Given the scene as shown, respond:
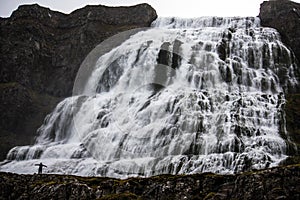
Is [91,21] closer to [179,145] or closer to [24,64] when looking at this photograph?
[24,64]

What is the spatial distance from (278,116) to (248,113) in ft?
7.08

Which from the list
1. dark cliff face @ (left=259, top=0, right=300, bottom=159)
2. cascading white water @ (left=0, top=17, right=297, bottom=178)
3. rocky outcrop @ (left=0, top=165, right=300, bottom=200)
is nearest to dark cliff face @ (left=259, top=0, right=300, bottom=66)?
dark cliff face @ (left=259, top=0, right=300, bottom=159)

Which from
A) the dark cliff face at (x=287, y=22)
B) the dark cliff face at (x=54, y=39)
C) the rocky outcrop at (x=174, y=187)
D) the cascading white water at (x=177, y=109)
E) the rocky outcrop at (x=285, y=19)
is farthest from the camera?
the dark cliff face at (x=54, y=39)

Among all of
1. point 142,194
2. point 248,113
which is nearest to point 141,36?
point 248,113

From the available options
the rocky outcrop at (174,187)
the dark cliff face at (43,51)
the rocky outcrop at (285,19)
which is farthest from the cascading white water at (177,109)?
the rocky outcrop at (174,187)

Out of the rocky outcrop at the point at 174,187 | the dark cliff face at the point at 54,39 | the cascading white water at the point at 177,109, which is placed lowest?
the rocky outcrop at the point at 174,187

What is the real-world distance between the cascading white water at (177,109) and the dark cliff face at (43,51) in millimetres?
6179

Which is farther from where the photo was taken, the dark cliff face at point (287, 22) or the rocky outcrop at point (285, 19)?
the rocky outcrop at point (285, 19)

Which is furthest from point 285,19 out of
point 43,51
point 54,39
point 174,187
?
point 174,187

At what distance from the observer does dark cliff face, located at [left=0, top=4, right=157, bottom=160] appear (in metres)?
49.6

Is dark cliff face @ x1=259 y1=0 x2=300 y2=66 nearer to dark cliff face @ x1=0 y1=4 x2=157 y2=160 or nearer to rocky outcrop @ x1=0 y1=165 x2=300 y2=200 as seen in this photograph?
dark cliff face @ x1=0 y1=4 x2=157 y2=160

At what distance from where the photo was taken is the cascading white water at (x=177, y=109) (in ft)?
91.6

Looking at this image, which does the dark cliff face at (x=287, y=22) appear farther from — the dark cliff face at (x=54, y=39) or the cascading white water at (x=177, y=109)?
the dark cliff face at (x=54, y=39)

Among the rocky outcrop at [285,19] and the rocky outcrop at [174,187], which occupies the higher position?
the rocky outcrop at [285,19]
